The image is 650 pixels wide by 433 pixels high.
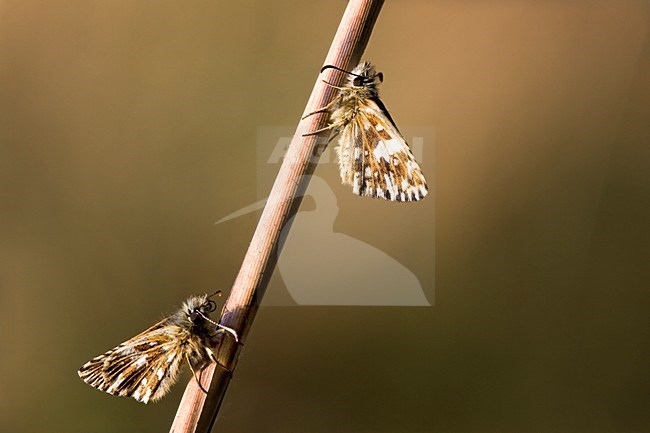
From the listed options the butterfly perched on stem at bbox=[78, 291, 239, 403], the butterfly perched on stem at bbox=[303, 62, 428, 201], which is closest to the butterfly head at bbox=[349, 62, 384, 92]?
the butterfly perched on stem at bbox=[303, 62, 428, 201]

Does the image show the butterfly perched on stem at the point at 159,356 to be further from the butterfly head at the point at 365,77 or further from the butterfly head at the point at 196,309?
the butterfly head at the point at 365,77

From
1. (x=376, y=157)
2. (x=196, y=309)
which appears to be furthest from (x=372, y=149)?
(x=196, y=309)

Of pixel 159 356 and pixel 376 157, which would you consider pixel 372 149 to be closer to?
pixel 376 157

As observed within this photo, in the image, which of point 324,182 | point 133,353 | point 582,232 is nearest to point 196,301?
point 133,353

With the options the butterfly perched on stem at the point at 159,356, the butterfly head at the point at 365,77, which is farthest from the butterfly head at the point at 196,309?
the butterfly head at the point at 365,77

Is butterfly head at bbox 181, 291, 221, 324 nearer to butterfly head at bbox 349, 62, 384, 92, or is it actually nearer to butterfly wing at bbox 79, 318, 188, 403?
butterfly wing at bbox 79, 318, 188, 403

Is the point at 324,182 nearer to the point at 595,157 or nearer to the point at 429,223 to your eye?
the point at 429,223
